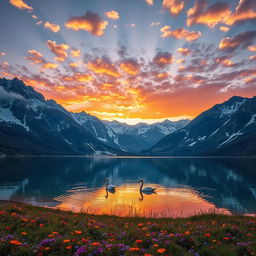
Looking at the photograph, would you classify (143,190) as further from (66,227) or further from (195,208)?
(66,227)

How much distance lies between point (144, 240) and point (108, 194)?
47.2 m

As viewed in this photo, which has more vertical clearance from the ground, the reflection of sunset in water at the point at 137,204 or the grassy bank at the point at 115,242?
the grassy bank at the point at 115,242

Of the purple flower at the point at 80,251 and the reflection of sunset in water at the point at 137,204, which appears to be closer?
the purple flower at the point at 80,251

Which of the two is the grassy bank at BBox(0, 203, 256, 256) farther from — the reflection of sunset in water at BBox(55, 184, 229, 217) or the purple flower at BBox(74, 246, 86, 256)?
the reflection of sunset in water at BBox(55, 184, 229, 217)

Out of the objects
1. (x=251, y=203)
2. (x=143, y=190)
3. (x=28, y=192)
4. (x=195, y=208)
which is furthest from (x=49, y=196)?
(x=251, y=203)

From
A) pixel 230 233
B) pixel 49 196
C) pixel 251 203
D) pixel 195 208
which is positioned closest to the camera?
pixel 230 233

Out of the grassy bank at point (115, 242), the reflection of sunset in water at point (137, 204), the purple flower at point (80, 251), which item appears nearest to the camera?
the purple flower at point (80, 251)

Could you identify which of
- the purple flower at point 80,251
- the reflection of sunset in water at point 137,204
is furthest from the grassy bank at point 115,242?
the reflection of sunset in water at point 137,204

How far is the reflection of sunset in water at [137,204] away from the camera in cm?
3981

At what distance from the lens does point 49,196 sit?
53719mm

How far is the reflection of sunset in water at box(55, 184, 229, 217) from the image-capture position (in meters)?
39.8

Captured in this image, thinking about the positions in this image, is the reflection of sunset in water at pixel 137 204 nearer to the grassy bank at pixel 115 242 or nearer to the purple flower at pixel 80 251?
the grassy bank at pixel 115 242

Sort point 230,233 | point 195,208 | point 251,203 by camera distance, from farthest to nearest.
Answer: point 251,203 → point 195,208 → point 230,233

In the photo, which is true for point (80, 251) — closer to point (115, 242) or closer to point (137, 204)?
point (115, 242)
